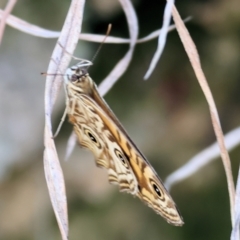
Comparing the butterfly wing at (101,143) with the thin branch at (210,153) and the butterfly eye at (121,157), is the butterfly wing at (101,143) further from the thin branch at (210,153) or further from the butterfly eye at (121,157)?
the thin branch at (210,153)

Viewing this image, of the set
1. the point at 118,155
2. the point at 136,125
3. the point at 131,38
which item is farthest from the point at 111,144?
the point at 136,125

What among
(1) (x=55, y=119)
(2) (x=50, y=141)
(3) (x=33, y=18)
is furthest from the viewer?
(1) (x=55, y=119)

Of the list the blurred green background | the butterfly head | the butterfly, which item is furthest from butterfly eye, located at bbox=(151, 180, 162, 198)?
the blurred green background

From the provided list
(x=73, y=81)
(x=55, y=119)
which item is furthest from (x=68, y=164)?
(x=73, y=81)

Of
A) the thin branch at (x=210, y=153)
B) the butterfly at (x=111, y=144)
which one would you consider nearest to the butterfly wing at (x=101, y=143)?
the butterfly at (x=111, y=144)

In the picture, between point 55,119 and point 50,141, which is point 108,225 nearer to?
point 55,119

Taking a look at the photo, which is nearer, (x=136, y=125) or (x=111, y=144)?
(x=111, y=144)

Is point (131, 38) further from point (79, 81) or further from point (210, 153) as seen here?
point (210, 153)
